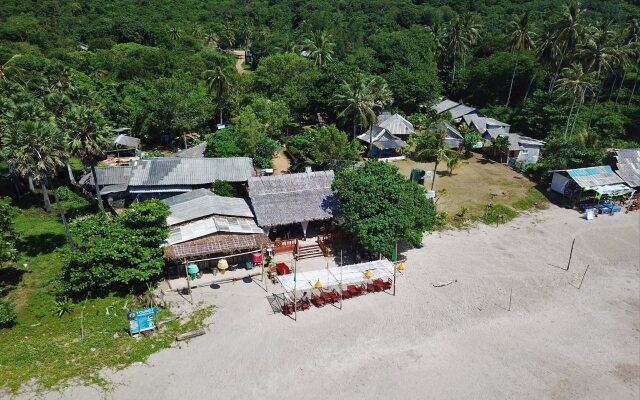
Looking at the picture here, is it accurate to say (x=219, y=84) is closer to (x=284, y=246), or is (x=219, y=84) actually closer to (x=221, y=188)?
(x=221, y=188)

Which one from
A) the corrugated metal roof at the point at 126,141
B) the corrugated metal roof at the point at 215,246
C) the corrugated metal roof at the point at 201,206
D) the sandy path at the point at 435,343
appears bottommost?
the sandy path at the point at 435,343

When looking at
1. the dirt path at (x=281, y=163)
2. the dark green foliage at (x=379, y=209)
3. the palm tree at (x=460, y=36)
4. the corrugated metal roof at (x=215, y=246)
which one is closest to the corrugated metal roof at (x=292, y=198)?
the corrugated metal roof at (x=215, y=246)

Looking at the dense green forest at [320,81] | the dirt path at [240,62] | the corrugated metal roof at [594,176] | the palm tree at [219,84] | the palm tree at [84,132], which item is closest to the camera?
the palm tree at [84,132]

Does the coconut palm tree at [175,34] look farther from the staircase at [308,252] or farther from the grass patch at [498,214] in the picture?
the grass patch at [498,214]

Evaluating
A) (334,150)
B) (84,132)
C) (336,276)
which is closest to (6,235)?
(84,132)

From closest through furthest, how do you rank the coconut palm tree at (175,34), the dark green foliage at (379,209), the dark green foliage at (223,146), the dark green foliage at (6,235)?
the dark green foliage at (6,235)
the dark green foliage at (379,209)
the dark green foliage at (223,146)
the coconut palm tree at (175,34)

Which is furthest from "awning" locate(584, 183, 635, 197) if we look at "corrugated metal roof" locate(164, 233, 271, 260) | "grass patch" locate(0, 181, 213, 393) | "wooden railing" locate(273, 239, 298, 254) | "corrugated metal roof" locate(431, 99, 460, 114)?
"grass patch" locate(0, 181, 213, 393)
